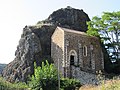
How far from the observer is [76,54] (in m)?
47.2

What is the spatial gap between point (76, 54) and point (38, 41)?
747 centimetres

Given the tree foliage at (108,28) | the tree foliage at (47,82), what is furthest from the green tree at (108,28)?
the tree foliage at (47,82)

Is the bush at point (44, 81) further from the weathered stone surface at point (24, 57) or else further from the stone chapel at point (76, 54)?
the weathered stone surface at point (24, 57)

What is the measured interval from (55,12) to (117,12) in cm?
1475

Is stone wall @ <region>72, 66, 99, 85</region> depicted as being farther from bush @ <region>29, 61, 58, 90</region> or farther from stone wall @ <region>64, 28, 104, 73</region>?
bush @ <region>29, 61, 58, 90</region>

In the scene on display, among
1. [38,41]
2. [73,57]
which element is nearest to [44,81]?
[73,57]

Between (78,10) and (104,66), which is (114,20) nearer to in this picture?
(104,66)

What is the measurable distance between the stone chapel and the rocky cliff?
99.8 inches

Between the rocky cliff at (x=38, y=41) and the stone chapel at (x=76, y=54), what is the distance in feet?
8.32

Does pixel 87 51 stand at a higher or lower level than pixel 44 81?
higher

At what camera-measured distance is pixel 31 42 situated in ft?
164

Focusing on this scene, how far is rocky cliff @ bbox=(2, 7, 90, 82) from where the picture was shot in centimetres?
4878

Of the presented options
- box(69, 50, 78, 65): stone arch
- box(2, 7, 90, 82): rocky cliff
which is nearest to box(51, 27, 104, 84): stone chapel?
box(69, 50, 78, 65): stone arch

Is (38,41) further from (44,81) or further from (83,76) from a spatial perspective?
(44,81)
